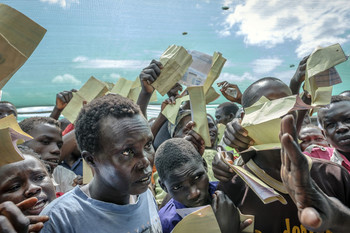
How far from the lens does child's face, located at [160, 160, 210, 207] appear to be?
65.8 inches

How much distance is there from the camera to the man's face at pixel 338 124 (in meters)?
2.05

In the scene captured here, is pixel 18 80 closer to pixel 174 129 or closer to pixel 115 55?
pixel 115 55

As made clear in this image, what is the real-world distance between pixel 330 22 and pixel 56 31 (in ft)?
15.0

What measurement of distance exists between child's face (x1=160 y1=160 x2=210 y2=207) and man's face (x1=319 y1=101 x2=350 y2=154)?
104cm

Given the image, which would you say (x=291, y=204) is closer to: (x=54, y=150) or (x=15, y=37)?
(x=15, y=37)

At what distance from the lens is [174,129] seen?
3.01 meters

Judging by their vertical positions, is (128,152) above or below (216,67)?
below

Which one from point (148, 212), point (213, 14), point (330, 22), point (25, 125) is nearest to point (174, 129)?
point (25, 125)

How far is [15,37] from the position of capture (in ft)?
2.94

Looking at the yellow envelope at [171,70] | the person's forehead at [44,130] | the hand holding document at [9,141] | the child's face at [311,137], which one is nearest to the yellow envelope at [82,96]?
the person's forehead at [44,130]

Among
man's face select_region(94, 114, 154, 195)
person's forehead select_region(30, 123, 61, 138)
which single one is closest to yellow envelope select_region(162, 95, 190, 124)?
person's forehead select_region(30, 123, 61, 138)

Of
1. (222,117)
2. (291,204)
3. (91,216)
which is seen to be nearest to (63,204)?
(91,216)

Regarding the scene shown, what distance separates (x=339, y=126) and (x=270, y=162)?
0.98 meters

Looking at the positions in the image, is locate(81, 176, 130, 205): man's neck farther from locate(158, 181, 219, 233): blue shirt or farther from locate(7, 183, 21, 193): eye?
locate(158, 181, 219, 233): blue shirt
